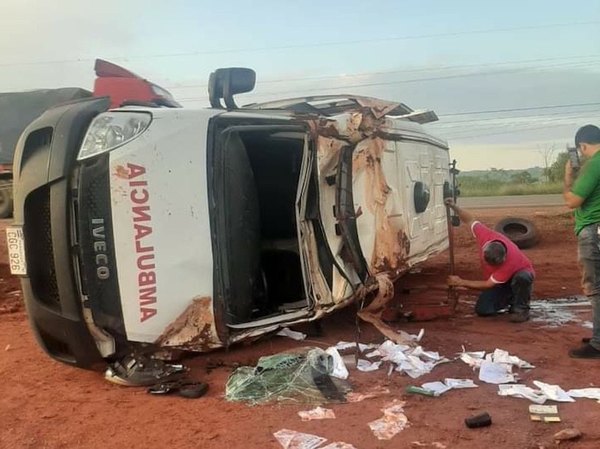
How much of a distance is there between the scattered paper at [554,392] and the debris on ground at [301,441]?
1.34m

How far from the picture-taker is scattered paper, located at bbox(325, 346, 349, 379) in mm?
4189

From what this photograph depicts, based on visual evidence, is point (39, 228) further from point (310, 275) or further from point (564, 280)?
point (564, 280)

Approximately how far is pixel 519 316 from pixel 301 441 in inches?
129

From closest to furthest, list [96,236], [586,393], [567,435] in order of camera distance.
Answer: [567,435] < [586,393] < [96,236]

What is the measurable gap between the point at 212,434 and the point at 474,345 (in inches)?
93.1

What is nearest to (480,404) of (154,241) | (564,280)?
(154,241)

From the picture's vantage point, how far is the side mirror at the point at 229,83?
15.4ft

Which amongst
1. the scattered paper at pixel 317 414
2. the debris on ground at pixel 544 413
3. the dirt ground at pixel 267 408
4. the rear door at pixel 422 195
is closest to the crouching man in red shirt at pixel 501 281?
the rear door at pixel 422 195

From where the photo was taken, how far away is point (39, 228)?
4012 millimetres

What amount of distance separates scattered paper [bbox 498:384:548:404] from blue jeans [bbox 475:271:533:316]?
2.11m

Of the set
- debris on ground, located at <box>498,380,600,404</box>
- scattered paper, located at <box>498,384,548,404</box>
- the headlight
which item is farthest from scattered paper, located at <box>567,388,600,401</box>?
the headlight

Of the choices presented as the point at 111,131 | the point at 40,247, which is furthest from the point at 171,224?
the point at 40,247

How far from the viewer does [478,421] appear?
3.39 metres

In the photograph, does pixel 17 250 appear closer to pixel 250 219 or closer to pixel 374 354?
pixel 250 219
